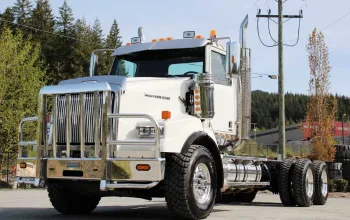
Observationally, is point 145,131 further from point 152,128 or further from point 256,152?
point 256,152

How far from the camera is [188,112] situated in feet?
32.3

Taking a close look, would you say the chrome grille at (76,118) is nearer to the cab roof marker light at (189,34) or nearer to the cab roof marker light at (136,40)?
the cab roof marker light at (189,34)

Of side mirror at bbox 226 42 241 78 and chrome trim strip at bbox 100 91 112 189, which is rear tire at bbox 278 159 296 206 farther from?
chrome trim strip at bbox 100 91 112 189

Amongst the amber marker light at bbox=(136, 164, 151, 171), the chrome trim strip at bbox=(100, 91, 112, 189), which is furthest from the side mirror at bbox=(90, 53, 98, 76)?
the amber marker light at bbox=(136, 164, 151, 171)

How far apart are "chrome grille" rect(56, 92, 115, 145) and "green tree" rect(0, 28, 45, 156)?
2450 cm

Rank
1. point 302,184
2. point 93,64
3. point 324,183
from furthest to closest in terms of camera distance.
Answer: point 324,183 < point 302,184 < point 93,64

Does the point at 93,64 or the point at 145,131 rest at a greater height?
the point at 93,64

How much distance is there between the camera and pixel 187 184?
877 cm

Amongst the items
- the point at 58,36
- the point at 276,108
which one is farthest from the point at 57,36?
the point at 276,108

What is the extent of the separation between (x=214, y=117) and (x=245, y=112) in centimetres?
129

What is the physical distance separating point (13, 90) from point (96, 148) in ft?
94.0

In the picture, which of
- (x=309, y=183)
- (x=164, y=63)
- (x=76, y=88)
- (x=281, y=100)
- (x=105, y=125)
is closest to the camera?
(x=105, y=125)

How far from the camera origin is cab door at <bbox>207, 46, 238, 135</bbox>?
34.6 ft

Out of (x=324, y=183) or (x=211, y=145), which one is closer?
(x=211, y=145)
